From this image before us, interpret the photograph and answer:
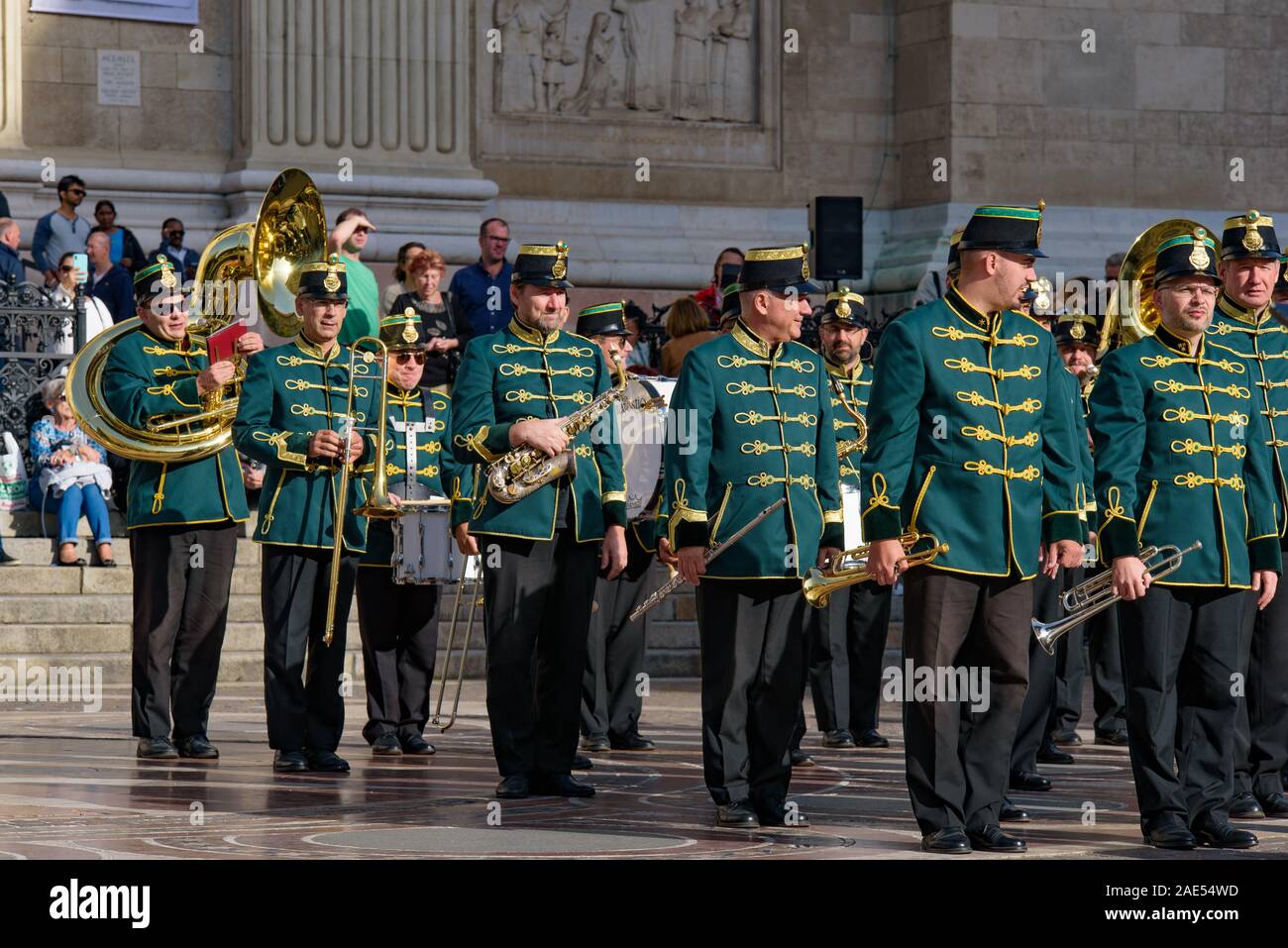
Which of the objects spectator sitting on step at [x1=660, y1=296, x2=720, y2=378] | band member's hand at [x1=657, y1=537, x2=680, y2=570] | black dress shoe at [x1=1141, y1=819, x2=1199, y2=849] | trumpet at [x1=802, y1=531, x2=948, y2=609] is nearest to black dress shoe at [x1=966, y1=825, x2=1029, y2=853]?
black dress shoe at [x1=1141, y1=819, x2=1199, y2=849]

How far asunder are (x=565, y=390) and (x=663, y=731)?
3.34 meters

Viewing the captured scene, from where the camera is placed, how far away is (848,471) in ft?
39.4

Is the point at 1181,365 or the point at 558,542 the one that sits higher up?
the point at 1181,365

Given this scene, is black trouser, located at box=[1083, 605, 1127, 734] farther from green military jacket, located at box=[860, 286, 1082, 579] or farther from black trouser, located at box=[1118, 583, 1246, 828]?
green military jacket, located at box=[860, 286, 1082, 579]

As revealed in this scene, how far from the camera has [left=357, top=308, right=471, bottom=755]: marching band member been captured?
11938 millimetres

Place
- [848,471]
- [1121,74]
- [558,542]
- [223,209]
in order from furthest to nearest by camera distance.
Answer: [1121,74] → [223,209] → [848,471] → [558,542]

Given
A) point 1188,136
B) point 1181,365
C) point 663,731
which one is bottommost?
point 663,731

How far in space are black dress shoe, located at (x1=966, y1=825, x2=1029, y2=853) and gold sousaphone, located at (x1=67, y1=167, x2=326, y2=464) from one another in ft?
15.7

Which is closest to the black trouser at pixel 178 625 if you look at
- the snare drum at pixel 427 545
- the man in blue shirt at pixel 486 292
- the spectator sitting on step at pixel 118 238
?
the snare drum at pixel 427 545

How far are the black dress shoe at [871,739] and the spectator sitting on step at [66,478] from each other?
5571 mm

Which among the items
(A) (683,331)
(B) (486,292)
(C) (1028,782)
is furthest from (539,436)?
(B) (486,292)

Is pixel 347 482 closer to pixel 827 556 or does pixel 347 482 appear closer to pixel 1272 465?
pixel 827 556

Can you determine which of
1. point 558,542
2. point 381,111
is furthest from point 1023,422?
point 381,111
